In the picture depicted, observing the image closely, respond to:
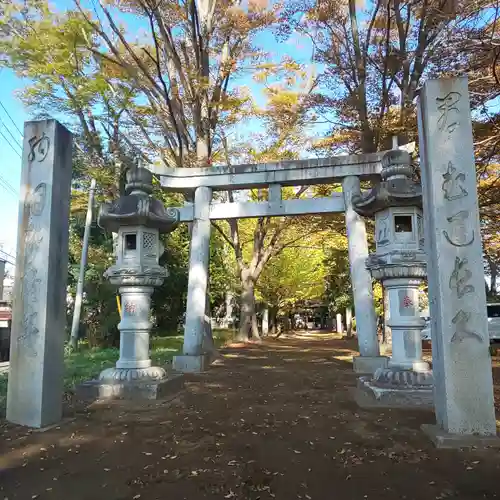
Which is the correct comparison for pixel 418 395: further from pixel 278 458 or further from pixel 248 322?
pixel 248 322

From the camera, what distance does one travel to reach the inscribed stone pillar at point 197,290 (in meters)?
10.1

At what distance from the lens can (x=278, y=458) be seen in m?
4.16

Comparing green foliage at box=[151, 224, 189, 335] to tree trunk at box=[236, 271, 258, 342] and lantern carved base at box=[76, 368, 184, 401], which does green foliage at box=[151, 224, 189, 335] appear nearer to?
tree trunk at box=[236, 271, 258, 342]

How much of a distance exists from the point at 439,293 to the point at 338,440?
1909mm

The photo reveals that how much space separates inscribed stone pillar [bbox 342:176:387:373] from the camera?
31.4ft

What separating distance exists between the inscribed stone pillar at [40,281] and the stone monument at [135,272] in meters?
1.68

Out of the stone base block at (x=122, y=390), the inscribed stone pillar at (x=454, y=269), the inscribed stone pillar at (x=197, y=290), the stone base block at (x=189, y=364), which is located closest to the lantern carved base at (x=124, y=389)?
the stone base block at (x=122, y=390)

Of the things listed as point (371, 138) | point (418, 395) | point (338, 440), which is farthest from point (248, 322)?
point (338, 440)

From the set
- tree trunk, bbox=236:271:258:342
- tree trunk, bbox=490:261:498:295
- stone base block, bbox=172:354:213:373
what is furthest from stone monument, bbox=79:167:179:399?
tree trunk, bbox=490:261:498:295

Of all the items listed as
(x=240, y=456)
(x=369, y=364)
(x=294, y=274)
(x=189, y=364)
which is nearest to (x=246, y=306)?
(x=294, y=274)

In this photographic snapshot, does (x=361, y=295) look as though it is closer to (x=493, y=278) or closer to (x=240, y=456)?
(x=240, y=456)

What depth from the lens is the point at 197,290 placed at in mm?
10648

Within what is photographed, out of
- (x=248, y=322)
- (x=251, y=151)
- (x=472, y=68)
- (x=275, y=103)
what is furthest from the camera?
(x=248, y=322)

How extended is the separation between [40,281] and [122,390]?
247 cm
